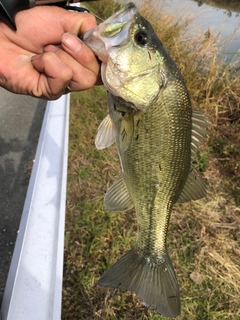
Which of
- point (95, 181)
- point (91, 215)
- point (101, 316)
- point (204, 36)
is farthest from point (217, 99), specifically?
point (101, 316)

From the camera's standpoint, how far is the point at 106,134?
5.15ft

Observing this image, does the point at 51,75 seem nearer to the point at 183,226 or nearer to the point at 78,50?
the point at 78,50

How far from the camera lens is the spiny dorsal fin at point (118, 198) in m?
1.65

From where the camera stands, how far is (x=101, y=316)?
236 centimetres

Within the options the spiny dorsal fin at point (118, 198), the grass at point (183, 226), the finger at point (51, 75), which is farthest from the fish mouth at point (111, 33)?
the grass at point (183, 226)

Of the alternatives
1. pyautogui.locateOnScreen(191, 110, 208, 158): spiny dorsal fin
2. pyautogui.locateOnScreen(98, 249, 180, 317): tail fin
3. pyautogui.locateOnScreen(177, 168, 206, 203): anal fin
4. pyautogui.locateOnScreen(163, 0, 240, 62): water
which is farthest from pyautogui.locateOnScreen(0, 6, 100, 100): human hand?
pyautogui.locateOnScreen(163, 0, 240, 62): water

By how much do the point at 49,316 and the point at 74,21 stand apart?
1.46m

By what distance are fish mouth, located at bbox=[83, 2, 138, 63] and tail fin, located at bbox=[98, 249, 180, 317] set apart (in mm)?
953

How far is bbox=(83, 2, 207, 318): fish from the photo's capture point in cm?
139

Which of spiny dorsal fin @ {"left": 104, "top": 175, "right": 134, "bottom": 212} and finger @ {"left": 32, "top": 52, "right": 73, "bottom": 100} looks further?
spiny dorsal fin @ {"left": 104, "top": 175, "right": 134, "bottom": 212}

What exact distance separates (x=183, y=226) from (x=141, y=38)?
2.08 meters

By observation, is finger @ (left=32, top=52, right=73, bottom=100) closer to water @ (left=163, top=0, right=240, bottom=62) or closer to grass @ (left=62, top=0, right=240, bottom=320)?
grass @ (left=62, top=0, right=240, bottom=320)

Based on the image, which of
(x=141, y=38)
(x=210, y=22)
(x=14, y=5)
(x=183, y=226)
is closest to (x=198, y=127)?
(x=141, y=38)

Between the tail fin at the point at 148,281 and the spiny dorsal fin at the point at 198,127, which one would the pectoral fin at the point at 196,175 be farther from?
the tail fin at the point at 148,281
